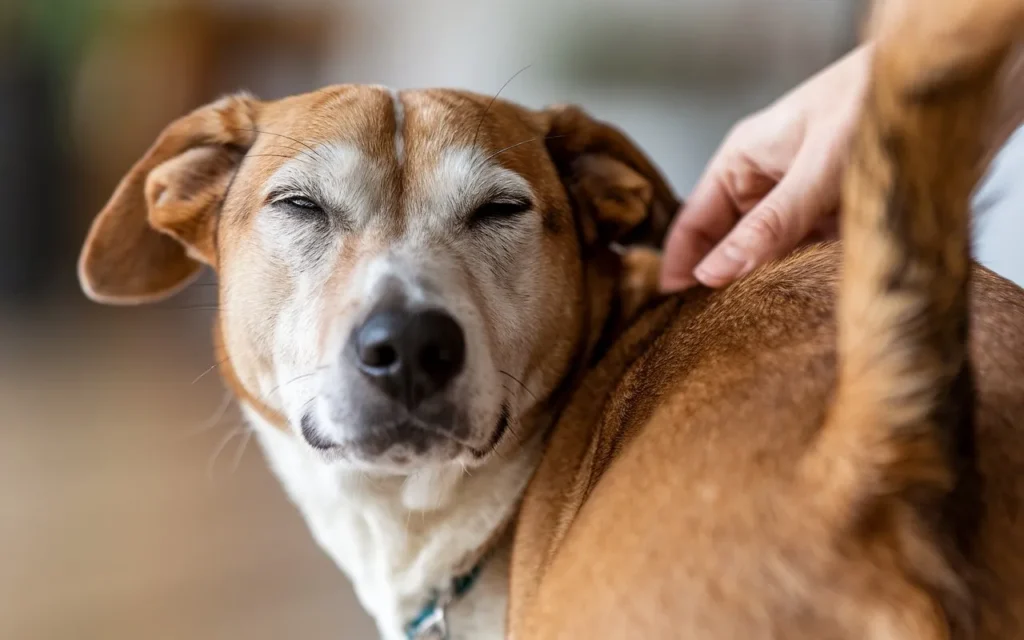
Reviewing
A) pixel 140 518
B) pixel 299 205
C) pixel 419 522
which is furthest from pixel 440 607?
pixel 140 518

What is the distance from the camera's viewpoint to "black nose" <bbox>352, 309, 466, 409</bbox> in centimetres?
103

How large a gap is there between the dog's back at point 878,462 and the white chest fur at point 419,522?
56cm

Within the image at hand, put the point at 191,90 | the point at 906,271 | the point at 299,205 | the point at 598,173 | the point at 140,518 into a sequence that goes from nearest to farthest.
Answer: the point at 906,271 < the point at 299,205 < the point at 598,173 < the point at 140,518 < the point at 191,90

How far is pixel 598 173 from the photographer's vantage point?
1.54 metres

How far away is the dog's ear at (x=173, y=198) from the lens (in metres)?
1.50

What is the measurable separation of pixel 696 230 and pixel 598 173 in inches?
9.3

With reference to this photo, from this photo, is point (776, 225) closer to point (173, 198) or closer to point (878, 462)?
point (878, 462)

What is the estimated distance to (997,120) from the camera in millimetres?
632

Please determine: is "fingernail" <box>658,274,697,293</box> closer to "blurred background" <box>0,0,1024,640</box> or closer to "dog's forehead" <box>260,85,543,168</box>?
"dog's forehead" <box>260,85,543,168</box>

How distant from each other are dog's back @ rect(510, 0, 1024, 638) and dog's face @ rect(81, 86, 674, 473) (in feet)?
1.21

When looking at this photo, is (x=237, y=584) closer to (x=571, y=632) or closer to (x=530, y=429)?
(x=530, y=429)

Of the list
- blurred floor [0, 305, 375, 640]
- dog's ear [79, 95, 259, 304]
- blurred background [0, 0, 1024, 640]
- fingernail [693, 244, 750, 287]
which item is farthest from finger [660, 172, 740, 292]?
blurred background [0, 0, 1024, 640]

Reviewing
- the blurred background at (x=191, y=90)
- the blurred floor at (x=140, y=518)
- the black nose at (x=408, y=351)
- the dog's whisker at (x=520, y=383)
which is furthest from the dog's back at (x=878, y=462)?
the blurred background at (x=191, y=90)

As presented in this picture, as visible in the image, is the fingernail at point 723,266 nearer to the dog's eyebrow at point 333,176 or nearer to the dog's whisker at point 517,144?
the dog's whisker at point 517,144
